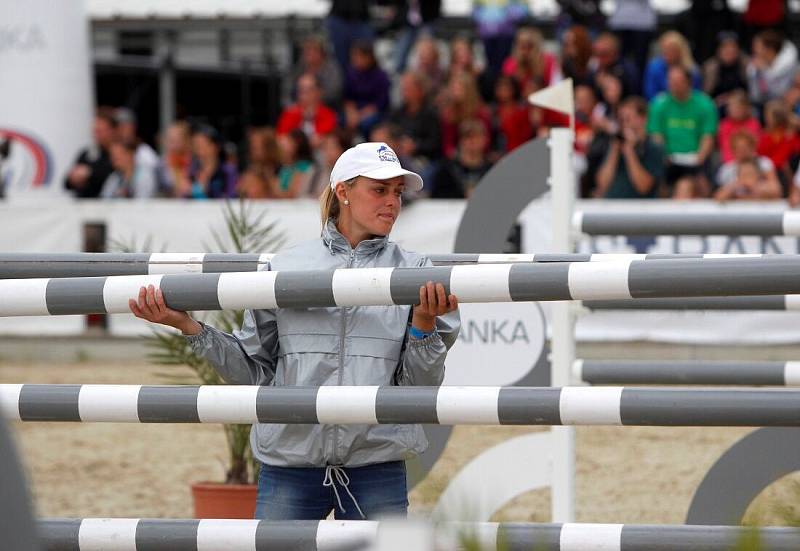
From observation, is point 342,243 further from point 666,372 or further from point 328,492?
point 666,372

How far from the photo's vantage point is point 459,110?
13375 mm

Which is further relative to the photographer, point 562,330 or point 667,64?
point 667,64

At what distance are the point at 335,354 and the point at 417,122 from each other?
31.8 ft

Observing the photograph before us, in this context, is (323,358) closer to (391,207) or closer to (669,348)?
(391,207)

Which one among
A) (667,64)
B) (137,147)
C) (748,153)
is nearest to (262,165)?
(137,147)

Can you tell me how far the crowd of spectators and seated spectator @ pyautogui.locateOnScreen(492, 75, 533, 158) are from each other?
2cm

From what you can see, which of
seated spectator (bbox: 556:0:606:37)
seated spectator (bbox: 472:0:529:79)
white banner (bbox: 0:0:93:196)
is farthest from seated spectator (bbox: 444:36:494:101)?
white banner (bbox: 0:0:93:196)

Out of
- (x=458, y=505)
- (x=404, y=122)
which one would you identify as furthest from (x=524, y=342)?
(x=404, y=122)

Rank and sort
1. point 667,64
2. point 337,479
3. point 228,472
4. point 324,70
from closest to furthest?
point 337,479 < point 228,472 < point 667,64 < point 324,70

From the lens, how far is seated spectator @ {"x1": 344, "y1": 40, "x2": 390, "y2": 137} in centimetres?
1431

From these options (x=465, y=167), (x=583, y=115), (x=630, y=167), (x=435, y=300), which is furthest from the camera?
(x=465, y=167)

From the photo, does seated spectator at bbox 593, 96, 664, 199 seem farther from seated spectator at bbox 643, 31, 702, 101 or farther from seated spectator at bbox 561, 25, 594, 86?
seated spectator at bbox 561, 25, 594, 86

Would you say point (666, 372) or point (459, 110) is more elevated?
point (459, 110)

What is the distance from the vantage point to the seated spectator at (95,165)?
13523 millimetres
